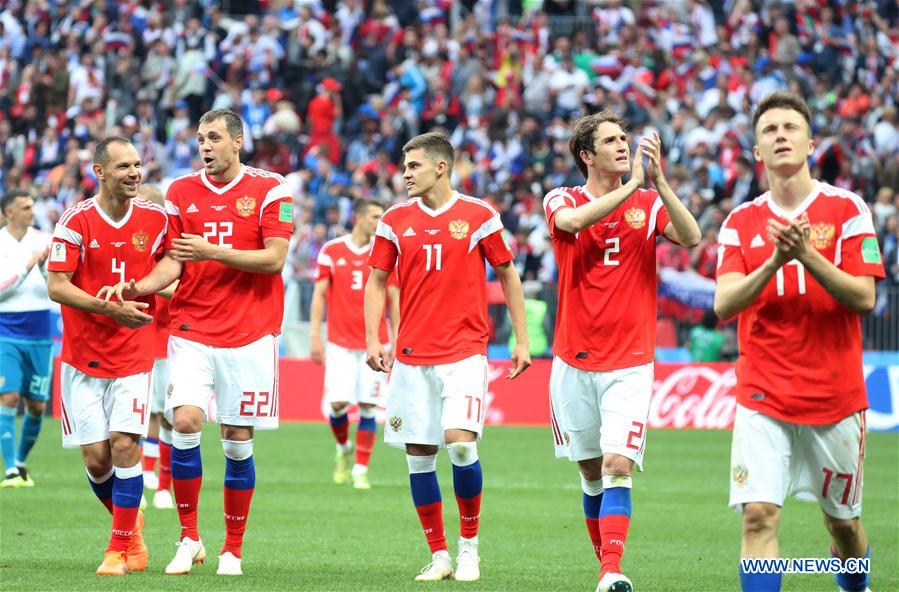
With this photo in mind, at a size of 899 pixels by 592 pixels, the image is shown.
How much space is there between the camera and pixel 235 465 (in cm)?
942

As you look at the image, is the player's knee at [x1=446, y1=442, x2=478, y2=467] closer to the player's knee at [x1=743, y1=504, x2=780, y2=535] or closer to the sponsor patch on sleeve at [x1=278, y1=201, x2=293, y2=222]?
the sponsor patch on sleeve at [x1=278, y1=201, x2=293, y2=222]

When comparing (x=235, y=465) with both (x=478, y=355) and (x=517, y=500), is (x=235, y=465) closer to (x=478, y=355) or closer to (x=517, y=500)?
(x=478, y=355)

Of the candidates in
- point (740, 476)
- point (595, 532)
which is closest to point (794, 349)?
point (740, 476)

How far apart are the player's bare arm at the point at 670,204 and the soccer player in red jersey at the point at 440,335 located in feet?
4.38

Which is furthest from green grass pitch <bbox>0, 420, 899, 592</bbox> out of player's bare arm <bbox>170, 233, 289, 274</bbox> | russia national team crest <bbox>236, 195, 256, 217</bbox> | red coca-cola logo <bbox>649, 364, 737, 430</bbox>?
red coca-cola logo <bbox>649, 364, 737, 430</bbox>

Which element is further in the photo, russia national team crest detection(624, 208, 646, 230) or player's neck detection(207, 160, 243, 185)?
player's neck detection(207, 160, 243, 185)

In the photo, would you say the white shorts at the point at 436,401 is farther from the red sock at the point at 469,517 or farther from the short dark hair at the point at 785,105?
the short dark hair at the point at 785,105

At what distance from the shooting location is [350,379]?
601 inches

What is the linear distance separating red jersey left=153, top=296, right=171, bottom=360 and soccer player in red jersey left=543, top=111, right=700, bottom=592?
5676 mm

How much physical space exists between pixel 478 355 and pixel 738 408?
288cm

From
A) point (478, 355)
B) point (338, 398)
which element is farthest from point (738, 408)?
point (338, 398)

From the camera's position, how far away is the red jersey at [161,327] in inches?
531

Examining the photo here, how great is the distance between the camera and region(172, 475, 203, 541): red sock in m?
9.41

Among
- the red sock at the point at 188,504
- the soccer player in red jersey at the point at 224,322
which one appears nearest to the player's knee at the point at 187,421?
the soccer player in red jersey at the point at 224,322
